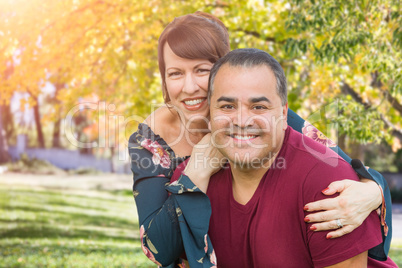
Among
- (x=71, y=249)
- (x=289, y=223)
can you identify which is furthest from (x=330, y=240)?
(x=71, y=249)

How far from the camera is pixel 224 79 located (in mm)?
2273

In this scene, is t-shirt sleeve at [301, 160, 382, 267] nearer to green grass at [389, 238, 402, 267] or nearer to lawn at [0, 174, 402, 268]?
lawn at [0, 174, 402, 268]

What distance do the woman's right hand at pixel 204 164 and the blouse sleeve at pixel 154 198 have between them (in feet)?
0.56

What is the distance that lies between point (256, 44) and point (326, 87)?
4.92ft

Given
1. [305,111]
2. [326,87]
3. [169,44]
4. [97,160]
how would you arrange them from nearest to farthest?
1. [169,44]
2. [326,87]
3. [305,111]
4. [97,160]

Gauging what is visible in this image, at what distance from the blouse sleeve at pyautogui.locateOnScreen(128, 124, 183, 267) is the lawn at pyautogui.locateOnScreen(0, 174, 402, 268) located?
18.1 ft

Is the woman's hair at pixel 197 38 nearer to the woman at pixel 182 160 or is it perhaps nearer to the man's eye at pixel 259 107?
the woman at pixel 182 160

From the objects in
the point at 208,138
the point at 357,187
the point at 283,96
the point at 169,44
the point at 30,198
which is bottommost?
the point at 30,198

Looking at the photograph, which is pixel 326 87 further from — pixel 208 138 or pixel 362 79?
pixel 208 138

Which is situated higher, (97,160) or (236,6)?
(236,6)

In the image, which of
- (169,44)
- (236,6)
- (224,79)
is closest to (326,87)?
(236,6)

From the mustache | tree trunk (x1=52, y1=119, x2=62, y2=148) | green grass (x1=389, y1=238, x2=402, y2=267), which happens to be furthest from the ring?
tree trunk (x1=52, y1=119, x2=62, y2=148)

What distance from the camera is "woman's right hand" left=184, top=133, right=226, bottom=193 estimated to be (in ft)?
7.93

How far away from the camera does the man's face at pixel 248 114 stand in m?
2.20
